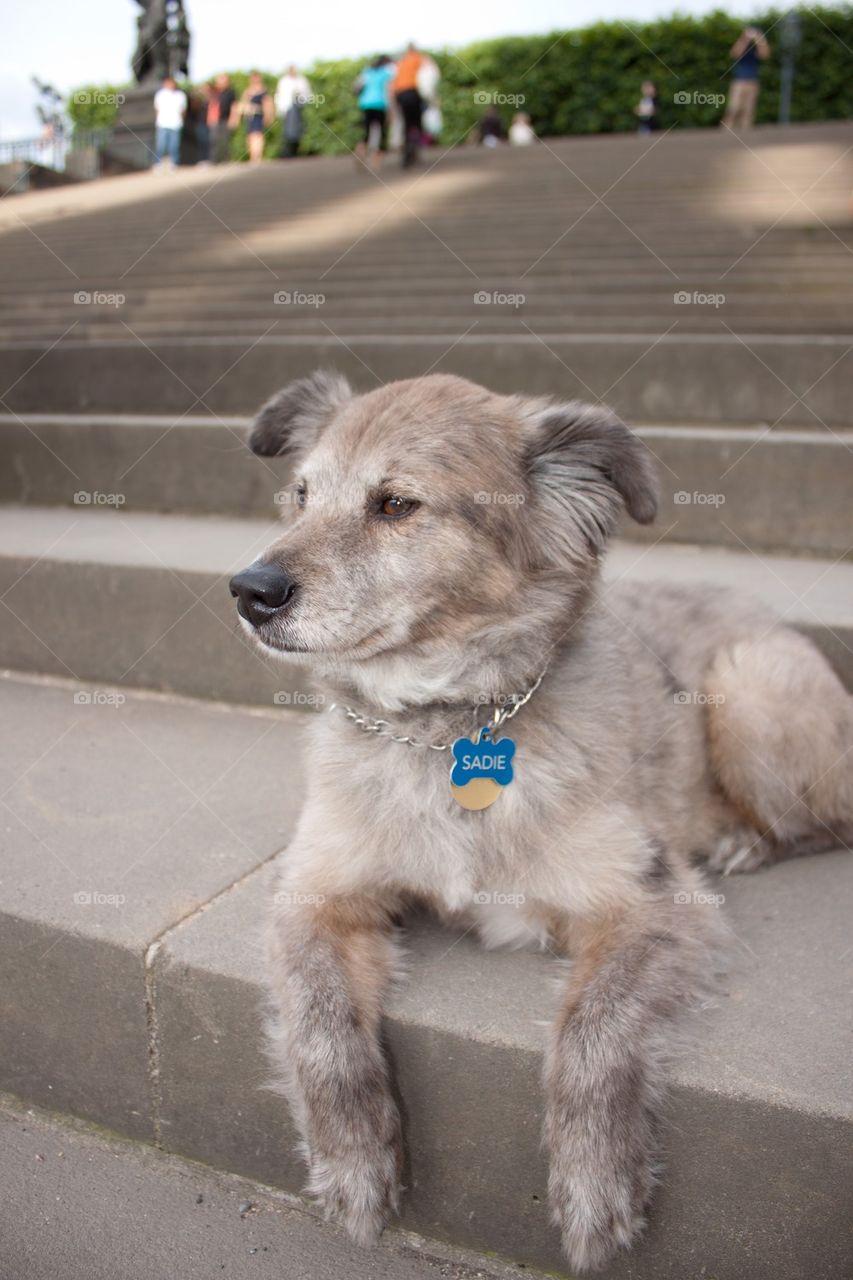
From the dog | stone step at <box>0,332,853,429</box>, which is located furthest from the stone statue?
the dog

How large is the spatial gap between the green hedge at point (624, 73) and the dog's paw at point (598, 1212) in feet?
87.6

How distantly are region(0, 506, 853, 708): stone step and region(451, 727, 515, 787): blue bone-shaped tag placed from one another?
140 centimetres

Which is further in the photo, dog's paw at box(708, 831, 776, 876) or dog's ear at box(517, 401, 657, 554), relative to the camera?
dog's paw at box(708, 831, 776, 876)

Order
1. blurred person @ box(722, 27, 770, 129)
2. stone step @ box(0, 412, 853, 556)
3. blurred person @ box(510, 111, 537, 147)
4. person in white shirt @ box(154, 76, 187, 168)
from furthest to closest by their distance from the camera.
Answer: blurred person @ box(510, 111, 537, 147), blurred person @ box(722, 27, 770, 129), person in white shirt @ box(154, 76, 187, 168), stone step @ box(0, 412, 853, 556)

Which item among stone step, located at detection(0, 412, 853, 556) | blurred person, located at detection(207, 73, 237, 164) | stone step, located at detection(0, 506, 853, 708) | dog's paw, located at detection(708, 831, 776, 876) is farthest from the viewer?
blurred person, located at detection(207, 73, 237, 164)

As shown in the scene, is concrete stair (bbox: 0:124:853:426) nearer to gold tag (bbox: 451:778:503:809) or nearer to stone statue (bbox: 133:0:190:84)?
gold tag (bbox: 451:778:503:809)

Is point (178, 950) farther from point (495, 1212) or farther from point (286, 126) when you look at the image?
point (286, 126)

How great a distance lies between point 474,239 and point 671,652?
7.72 m

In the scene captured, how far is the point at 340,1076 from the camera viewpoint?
1960mm

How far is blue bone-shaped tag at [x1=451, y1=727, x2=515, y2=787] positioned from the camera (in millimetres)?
2361

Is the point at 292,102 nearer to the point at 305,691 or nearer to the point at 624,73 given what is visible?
the point at 624,73

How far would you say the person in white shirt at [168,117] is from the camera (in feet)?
63.5

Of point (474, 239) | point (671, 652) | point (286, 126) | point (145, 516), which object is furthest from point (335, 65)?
point (671, 652)

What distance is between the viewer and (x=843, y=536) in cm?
409
